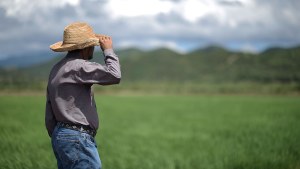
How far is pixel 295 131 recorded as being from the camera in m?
10.9

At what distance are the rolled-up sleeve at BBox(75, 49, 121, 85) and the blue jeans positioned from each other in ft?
1.29

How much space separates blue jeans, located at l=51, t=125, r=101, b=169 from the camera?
123 inches

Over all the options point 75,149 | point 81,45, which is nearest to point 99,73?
point 81,45

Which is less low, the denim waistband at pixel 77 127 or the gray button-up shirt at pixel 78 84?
the gray button-up shirt at pixel 78 84

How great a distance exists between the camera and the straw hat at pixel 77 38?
322 cm

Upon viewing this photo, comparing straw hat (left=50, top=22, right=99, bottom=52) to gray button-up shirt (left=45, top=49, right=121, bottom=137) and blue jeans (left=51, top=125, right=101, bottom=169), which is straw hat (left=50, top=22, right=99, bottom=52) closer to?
gray button-up shirt (left=45, top=49, right=121, bottom=137)

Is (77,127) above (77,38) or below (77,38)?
below

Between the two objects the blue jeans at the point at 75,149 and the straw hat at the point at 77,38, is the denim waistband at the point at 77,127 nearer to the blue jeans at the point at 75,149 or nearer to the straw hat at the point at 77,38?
the blue jeans at the point at 75,149

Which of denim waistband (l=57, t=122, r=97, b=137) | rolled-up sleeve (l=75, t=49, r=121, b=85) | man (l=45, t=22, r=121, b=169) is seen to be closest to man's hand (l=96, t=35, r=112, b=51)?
man (l=45, t=22, r=121, b=169)

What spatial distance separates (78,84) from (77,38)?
0.35m

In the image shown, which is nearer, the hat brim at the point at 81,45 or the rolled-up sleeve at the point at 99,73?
the rolled-up sleeve at the point at 99,73

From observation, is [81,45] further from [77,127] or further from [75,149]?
[75,149]

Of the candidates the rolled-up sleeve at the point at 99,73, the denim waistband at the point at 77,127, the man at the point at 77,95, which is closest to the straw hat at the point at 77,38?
the man at the point at 77,95

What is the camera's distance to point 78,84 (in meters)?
3.15
